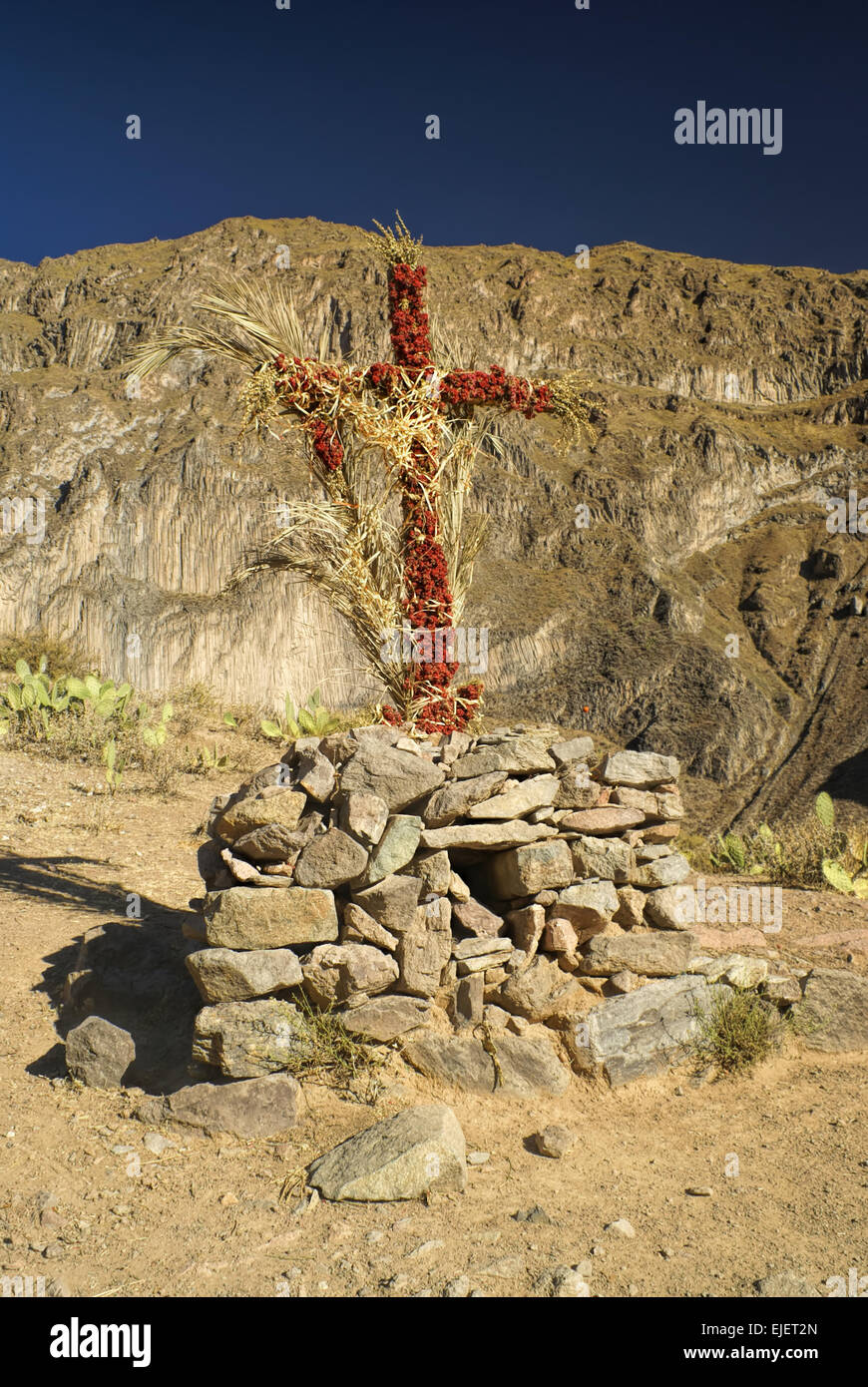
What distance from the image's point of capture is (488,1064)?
393 centimetres

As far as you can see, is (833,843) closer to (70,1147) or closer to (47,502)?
(70,1147)

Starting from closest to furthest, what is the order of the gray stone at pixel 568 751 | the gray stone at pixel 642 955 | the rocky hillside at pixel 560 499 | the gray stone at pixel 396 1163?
the gray stone at pixel 396 1163 → the gray stone at pixel 642 955 → the gray stone at pixel 568 751 → the rocky hillside at pixel 560 499

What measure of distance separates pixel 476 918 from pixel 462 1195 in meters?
1.20

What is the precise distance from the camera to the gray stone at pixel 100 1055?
3.93 meters

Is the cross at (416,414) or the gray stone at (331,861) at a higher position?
the cross at (416,414)

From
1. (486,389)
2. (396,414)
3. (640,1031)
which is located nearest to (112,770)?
(396,414)

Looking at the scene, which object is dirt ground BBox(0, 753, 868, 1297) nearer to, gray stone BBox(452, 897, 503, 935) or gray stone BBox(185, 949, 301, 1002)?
gray stone BBox(185, 949, 301, 1002)

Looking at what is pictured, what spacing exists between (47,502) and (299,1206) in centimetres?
6045

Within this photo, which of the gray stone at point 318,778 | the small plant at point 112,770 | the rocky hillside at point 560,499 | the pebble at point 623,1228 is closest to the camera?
the pebble at point 623,1228

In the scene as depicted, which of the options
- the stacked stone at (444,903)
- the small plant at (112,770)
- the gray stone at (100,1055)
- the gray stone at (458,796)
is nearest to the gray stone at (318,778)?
the stacked stone at (444,903)

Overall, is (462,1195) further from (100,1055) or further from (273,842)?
(100,1055)

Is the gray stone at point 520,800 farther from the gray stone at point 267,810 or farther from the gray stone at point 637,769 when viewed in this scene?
the gray stone at point 267,810

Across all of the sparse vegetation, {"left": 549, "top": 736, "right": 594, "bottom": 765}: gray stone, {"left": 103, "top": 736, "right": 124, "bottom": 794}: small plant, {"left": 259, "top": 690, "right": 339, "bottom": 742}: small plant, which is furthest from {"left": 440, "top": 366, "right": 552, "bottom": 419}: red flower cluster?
{"left": 259, "top": 690, "right": 339, "bottom": 742}: small plant

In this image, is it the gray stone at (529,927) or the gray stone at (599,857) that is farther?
the gray stone at (599,857)
